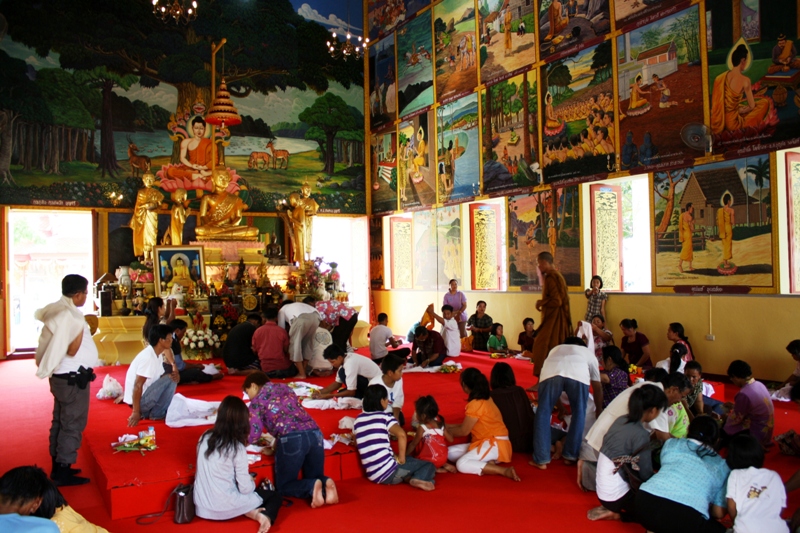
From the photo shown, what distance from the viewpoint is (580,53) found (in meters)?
11.9

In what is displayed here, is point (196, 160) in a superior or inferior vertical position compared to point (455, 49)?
inferior

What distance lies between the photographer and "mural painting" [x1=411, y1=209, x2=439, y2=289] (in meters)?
16.1

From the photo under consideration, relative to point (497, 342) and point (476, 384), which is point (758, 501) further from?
point (497, 342)

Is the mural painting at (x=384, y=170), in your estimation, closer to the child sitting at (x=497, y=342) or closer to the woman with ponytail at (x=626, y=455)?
the child sitting at (x=497, y=342)

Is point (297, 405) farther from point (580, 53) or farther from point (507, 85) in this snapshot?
point (507, 85)

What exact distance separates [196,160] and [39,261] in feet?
21.2

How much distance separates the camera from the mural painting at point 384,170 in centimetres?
1775

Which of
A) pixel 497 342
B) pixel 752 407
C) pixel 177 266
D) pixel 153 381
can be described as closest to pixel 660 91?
pixel 497 342

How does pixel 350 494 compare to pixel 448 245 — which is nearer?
pixel 350 494

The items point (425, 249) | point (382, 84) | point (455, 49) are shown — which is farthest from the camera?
point (382, 84)

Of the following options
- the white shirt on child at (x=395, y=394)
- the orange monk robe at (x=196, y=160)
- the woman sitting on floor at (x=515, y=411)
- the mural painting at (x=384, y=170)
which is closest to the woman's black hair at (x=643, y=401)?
the woman sitting on floor at (x=515, y=411)

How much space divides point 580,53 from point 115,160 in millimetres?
11138

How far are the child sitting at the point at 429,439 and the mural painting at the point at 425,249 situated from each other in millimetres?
10619

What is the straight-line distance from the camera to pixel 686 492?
3928mm
